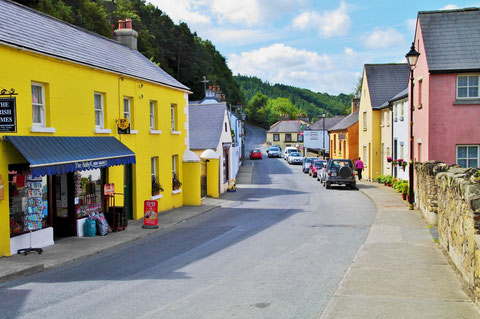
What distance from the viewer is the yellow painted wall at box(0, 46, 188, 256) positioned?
1220 centimetres

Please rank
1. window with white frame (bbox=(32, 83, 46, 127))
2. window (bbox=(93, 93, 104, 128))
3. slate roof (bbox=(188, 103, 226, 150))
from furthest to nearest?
1. slate roof (bbox=(188, 103, 226, 150))
2. window (bbox=(93, 93, 104, 128))
3. window with white frame (bbox=(32, 83, 46, 127))

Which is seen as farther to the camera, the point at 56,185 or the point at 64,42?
the point at 64,42

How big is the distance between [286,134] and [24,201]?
321 feet

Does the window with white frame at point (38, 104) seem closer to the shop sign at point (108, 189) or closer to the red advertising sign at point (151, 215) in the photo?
the shop sign at point (108, 189)

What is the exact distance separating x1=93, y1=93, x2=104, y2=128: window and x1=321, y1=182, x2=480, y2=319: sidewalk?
995cm

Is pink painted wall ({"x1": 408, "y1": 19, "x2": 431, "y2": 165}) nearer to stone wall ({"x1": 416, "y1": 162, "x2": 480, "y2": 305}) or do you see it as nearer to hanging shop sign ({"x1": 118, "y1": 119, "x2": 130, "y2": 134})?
stone wall ({"x1": 416, "y1": 162, "x2": 480, "y2": 305})

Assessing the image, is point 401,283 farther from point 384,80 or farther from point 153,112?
point 384,80

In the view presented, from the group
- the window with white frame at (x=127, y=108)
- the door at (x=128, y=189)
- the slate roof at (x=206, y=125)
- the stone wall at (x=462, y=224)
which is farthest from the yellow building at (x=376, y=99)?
the stone wall at (x=462, y=224)

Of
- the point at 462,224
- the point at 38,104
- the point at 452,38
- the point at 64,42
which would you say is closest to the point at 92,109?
the point at 64,42

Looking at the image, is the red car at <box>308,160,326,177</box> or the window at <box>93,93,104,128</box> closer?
the window at <box>93,93,104,128</box>

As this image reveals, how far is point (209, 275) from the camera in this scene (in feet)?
33.5

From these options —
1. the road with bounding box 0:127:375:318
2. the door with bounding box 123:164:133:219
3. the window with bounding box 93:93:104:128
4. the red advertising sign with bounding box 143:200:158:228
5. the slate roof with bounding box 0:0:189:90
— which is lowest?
the road with bounding box 0:127:375:318

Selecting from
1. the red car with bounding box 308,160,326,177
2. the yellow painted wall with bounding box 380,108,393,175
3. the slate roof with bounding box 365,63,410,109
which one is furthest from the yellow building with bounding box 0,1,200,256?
the red car with bounding box 308,160,326,177

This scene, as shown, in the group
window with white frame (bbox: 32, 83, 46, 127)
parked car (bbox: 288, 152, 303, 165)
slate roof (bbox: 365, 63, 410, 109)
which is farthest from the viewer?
parked car (bbox: 288, 152, 303, 165)
